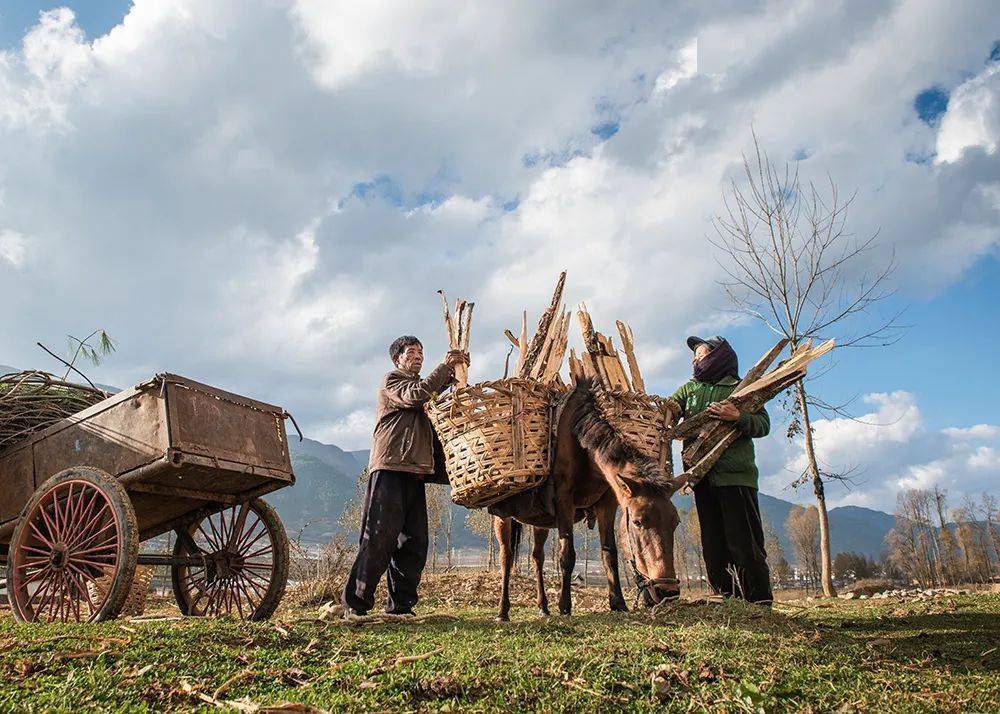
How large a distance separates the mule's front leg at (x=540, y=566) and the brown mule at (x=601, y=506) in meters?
0.01

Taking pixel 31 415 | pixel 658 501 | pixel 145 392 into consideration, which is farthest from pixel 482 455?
pixel 31 415

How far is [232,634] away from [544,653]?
1702 millimetres

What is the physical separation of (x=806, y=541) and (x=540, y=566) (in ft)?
166

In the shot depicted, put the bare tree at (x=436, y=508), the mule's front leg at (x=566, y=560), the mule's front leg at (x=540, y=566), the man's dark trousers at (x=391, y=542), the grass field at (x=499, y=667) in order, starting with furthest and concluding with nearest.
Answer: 1. the bare tree at (x=436, y=508)
2. the mule's front leg at (x=540, y=566)
3. the mule's front leg at (x=566, y=560)
4. the man's dark trousers at (x=391, y=542)
5. the grass field at (x=499, y=667)

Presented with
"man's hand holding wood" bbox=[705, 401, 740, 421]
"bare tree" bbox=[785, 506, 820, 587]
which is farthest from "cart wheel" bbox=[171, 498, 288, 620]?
"bare tree" bbox=[785, 506, 820, 587]

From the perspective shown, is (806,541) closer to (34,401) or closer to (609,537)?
(609,537)

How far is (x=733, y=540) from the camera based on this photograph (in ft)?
17.9

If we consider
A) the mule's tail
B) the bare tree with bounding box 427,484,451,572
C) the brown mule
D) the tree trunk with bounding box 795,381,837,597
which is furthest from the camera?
the bare tree with bounding box 427,484,451,572

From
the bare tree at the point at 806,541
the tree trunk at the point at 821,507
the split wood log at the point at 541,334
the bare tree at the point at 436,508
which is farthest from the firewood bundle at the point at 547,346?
the bare tree at the point at 806,541

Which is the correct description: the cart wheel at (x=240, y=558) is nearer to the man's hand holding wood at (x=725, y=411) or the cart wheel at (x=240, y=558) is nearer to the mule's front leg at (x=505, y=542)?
the mule's front leg at (x=505, y=542)

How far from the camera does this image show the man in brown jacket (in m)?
5.30

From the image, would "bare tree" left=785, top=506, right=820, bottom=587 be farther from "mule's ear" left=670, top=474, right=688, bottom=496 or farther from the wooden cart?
the wooden cart

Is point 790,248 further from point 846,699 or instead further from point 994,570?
point 994,570

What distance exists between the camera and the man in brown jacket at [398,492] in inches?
209
